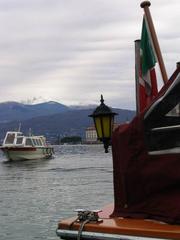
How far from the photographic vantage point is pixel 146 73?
667 cm

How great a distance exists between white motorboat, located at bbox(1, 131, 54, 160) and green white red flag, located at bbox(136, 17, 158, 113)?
5580cm

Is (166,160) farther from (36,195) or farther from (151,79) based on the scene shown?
(36,195)

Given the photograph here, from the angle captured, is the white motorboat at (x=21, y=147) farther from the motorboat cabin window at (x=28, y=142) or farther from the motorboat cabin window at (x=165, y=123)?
the motorboat cabin window at (x=165, y=123)

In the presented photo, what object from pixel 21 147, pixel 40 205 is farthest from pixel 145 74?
pixel 21 147

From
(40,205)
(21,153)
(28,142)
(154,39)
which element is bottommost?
(40,205)

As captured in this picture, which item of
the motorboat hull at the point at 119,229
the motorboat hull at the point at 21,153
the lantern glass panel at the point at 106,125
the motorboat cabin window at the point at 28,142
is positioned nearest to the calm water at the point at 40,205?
the lantern glass panel at the point at 106,125

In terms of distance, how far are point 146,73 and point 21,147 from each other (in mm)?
56490

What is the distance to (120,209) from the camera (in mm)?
5375

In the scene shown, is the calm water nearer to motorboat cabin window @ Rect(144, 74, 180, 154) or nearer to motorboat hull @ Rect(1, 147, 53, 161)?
motorboat cabin window @ Rect(144, 74, 180, 154)

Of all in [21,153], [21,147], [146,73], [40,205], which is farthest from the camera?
[21,153]

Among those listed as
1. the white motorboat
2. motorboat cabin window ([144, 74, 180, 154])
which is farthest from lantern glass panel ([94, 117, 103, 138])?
the white motorboat

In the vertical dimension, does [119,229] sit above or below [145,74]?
below

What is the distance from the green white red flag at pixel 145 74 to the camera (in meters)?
6.55

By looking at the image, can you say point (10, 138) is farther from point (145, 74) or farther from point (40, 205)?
point (145, 74)
